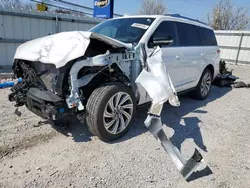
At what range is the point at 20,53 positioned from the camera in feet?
10.6

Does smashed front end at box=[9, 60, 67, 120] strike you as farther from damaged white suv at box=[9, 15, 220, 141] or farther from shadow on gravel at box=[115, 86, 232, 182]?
shadow on gravel at box=[115, 86, 232, 182]

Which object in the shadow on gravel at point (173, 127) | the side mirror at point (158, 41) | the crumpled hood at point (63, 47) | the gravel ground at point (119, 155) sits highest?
the side mirror at point (158, 41)

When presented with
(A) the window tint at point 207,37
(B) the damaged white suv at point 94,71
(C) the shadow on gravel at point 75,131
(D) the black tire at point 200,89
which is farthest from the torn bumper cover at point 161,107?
(A) the window tint at point 207,37

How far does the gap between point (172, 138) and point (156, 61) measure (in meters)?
1.23

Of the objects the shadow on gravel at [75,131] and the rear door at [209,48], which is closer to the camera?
the shadow on gravel at [75,131]

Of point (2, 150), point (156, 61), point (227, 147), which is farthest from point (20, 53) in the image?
point (227, 147)

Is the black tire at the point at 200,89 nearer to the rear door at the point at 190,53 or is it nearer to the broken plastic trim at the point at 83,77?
the rear door at the point at 190,53

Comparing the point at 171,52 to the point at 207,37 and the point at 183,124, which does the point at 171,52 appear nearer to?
the point at 183,124

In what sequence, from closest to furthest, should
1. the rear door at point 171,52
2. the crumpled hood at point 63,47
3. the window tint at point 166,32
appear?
1. the crumpled hood at point 63,47
2. the window tint at point 166,32
3. the rear door at point 171,52

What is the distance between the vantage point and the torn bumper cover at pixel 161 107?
2.50 m

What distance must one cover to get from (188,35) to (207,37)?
1134 millimetres

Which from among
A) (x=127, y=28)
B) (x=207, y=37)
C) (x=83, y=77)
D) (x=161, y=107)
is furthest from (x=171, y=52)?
(x=207, y=37)

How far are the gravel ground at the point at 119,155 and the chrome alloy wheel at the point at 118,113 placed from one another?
0.75 feet

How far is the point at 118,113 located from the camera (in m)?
3.10
